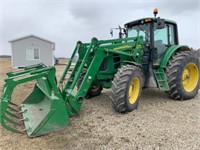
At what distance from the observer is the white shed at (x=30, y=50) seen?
62.1 feet

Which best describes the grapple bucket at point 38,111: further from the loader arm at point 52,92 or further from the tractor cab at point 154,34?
the tractor cab at point 154,34

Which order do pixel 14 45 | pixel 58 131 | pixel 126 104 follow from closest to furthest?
pixel 58 131 → pixel 126 104 → pixel 14 45

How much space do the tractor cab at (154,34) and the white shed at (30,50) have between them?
15.1 meters

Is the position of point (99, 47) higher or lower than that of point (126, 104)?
higher

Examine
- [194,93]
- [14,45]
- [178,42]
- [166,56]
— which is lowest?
[194,93]

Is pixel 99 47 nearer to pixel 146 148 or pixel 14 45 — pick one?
pixel 146 148

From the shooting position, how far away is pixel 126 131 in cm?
365

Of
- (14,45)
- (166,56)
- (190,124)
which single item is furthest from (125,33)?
(14,45)

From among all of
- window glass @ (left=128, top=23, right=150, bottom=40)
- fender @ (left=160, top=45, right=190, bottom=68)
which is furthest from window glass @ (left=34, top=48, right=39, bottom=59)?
fender @ (left=160, top=45, right=190, bottom=68)

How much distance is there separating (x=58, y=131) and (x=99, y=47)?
189 cm

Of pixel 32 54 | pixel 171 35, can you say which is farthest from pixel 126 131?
pixel 32 54

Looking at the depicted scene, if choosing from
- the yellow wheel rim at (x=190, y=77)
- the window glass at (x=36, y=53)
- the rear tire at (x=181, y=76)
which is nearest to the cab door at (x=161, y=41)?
the rear tire at (x=181, y=76)

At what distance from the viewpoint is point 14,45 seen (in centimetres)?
1891

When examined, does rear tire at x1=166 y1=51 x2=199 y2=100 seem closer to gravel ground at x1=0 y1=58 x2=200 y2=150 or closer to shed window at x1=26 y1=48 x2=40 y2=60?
gravel ground at x1=0 y1=58 x2=200 y2=150
